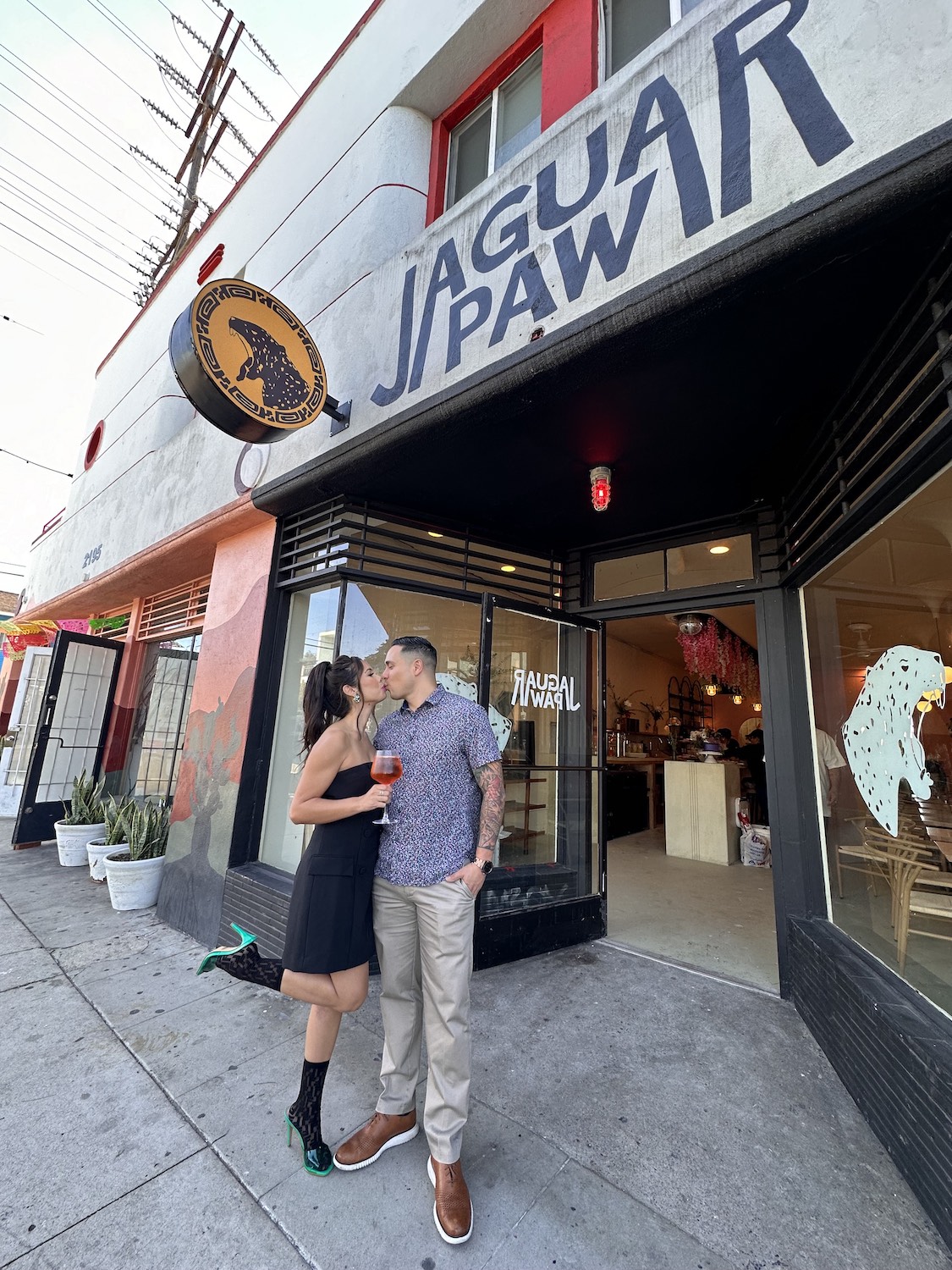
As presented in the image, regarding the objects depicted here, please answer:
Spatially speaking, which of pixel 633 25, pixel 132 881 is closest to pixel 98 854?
pixel 132 881

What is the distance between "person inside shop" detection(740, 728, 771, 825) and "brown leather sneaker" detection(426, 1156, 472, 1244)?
742cm

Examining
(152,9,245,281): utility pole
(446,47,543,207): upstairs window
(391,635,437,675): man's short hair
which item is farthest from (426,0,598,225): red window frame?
(152,9,245,281): utility pole

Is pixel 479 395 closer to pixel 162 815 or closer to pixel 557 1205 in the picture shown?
pixel 557 1205

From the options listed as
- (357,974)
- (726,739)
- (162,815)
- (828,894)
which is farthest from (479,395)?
(726,739)

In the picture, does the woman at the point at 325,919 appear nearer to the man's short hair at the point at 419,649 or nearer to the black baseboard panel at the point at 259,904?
the man's short hair at the point at 419,649

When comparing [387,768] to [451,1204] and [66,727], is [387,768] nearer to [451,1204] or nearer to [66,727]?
[451,1204]

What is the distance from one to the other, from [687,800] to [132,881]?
6176mm

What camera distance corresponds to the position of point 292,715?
4062 millimetres

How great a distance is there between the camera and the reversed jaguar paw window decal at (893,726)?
2070 millimetres

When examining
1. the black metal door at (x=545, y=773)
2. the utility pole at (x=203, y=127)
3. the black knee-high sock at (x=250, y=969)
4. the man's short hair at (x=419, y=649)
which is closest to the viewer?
the black knee-high sock at (x=250, y=969)

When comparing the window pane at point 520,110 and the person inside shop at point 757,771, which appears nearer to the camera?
the window pane at point 520,110

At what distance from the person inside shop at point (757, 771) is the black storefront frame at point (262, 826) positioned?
5212 mm

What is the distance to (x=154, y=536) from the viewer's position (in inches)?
218

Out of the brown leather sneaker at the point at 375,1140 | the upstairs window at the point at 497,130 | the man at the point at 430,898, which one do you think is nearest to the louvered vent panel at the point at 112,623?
the upstairs window at the point at 497,130
